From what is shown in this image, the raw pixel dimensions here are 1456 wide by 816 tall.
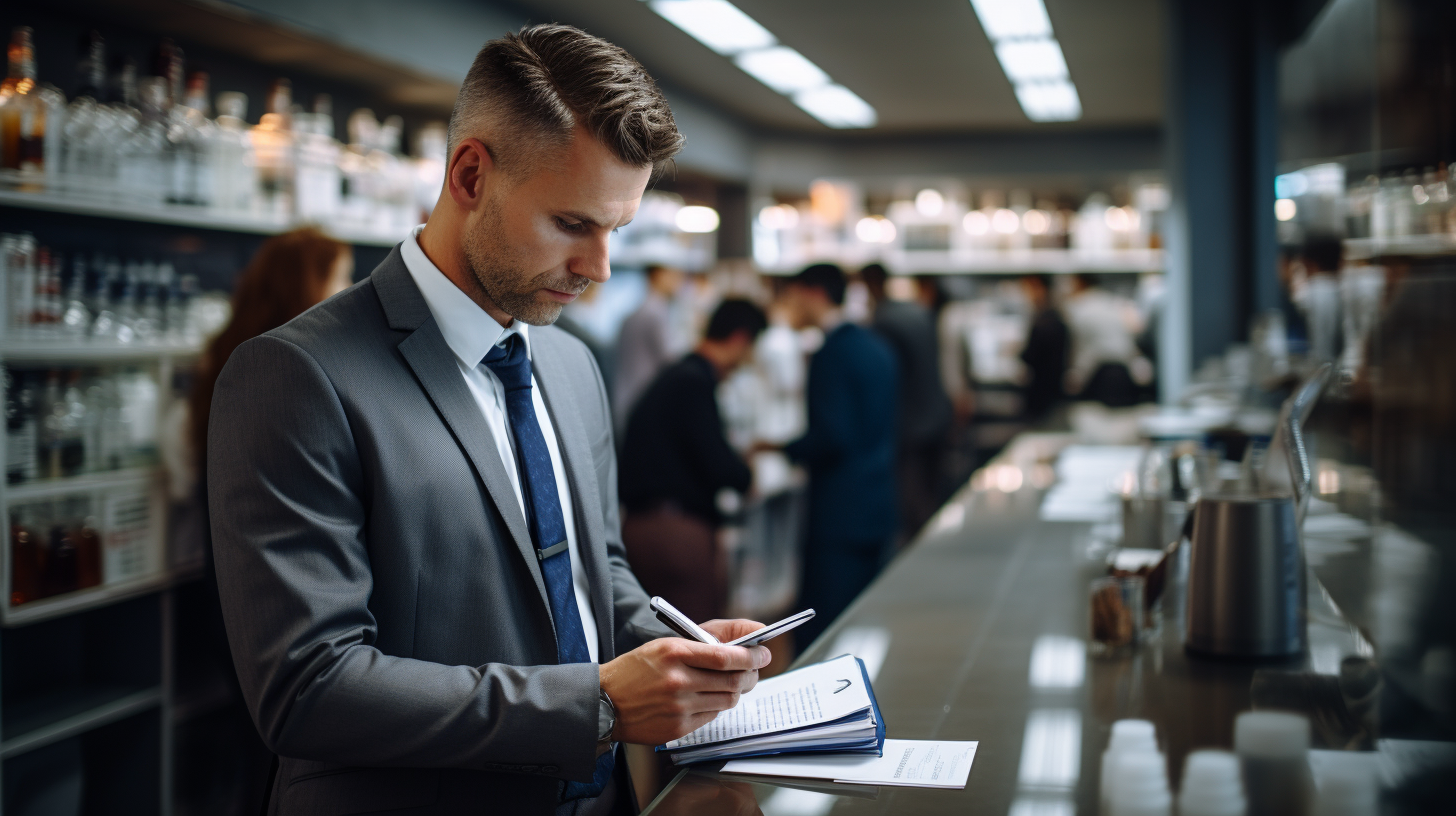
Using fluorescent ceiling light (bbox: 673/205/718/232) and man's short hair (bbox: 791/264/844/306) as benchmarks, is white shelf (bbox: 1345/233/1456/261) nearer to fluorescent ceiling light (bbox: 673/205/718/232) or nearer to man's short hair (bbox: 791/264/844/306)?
man's short hair (bbox: 791/264/844/306)

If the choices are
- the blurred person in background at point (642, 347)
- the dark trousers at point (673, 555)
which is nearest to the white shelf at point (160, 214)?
the dark trousers at point (673, 555)

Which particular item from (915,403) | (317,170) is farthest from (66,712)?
(915,403)

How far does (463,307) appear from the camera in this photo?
118 cm

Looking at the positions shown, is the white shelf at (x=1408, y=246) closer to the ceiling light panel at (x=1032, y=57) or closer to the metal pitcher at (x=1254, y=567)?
the metal pitcher at (x=1254, y=567)

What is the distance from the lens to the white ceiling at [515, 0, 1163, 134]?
5250mm

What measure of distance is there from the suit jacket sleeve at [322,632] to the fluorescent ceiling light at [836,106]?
659 centimetres

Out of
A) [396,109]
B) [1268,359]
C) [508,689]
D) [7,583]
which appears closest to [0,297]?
[7,583]

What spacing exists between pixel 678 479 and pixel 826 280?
5.00 ft

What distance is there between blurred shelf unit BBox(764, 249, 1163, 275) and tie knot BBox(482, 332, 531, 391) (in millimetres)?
8300

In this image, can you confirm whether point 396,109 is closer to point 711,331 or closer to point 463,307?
point 711,331

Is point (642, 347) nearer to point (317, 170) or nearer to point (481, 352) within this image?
point (317, 170)

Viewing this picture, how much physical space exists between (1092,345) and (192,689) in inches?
268

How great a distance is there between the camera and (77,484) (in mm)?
2480

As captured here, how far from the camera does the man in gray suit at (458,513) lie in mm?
1002
